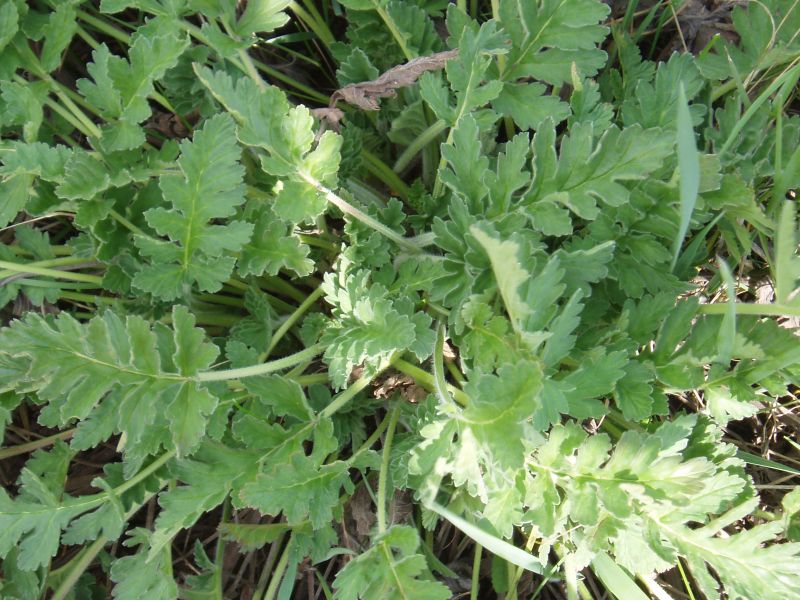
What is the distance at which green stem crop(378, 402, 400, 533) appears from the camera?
1.83 m

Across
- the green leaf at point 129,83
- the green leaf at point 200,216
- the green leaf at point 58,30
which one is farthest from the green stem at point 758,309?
the green leaf at point 58,30

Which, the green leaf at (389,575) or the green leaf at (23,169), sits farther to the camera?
the green leaf at (23,169)

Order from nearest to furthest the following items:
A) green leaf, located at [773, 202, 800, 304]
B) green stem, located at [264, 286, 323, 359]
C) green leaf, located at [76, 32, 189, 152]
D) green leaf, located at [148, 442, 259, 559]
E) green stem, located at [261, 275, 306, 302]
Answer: green leaf, located at [773, 202, 800, 304], green leaf, located at [148, 442, 259, 559], green leaf, located at [76, 32, 189, 152], green stem, located at [264, 286, 323, 359], green stem, located at [261, 275, 306, 302]

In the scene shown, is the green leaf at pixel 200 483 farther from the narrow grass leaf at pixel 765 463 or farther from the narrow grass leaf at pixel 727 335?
the narrow grass leaf at pixel 765 463

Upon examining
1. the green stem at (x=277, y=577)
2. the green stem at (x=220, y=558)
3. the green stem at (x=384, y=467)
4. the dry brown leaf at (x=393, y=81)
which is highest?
the dry brown leaf at (x=393, y=81)

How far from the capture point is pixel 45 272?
7.04ft

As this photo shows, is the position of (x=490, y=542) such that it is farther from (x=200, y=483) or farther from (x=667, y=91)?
(x=667, y=91)

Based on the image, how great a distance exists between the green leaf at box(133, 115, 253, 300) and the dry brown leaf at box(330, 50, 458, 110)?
0.36 meters

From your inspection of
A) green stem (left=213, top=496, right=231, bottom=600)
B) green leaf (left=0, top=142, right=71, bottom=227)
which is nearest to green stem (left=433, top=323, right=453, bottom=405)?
green stem (left=213, top=496, right=231, bottom=600)

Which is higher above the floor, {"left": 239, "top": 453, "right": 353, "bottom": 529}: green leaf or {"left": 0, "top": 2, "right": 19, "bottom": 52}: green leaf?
{"left": 0, "top": 2, "right": 19, "bottom": 52}: green leaf

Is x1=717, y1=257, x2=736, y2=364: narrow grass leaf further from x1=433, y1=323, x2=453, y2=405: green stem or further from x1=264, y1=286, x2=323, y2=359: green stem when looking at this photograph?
x1=264, y1=286, x2=323, y2=359: green stem

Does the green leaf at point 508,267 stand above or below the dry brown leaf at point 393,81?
below

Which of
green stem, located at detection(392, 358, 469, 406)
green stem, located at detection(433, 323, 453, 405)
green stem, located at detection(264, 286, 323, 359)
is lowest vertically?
green stem, located at detection(392, 358, 469, 406)

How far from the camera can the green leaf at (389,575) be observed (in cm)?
169
